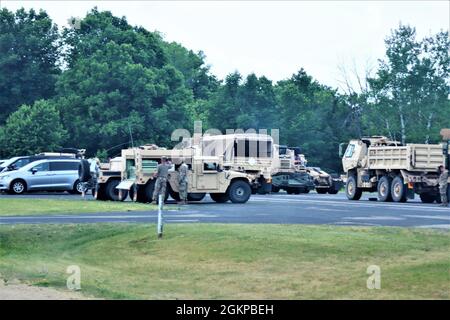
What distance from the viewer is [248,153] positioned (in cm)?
4984

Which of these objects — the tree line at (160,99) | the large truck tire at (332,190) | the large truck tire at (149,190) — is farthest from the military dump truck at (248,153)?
the tree line at (160,99)

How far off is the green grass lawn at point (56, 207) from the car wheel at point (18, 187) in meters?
9.25

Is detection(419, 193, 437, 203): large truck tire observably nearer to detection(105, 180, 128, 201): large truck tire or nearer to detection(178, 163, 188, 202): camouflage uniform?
detection(178, 163, 188, 202): camouflage uniform

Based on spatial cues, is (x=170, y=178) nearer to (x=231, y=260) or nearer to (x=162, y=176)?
(x=162, y=176)

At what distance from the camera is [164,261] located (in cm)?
1969

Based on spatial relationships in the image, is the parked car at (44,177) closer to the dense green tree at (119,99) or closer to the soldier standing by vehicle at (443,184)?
the soldier standing by vehicle at (443,184)

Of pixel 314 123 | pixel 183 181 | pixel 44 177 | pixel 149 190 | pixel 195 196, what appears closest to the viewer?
pixel 183 181

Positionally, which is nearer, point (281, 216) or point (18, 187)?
point (281, 216)

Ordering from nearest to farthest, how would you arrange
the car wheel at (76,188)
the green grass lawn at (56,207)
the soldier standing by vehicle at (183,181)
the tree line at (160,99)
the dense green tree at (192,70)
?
the green grass lawn at (56,207), the soldier standing by vehicle at (183,181), the car wheel at (76,188), the tree line at (160,99), the dense green tree at (192,70)

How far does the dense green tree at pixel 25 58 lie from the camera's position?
86.4m

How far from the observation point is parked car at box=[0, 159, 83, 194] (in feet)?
155

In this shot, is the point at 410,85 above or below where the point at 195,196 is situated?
above

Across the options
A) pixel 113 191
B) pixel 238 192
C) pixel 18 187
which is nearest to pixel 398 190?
pixel 238 192

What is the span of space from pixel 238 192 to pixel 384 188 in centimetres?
745
